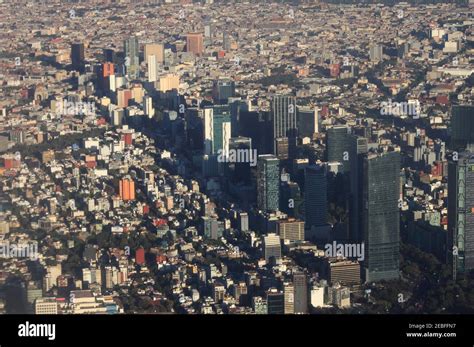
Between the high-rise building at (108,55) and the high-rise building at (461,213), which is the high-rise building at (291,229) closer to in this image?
the high-rise building at (461,213)

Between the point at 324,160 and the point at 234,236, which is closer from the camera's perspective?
the point at 234,236

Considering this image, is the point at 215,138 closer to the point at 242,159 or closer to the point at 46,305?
the point at 242,159

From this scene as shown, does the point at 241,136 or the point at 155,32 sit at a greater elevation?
the point at 155,32

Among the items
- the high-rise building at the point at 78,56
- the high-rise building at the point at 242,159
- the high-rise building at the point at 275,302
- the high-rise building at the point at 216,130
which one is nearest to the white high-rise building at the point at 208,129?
the high-rise building at the point at 216,130

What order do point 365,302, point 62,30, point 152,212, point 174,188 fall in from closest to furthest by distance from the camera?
point 365,302 < point 152,212 < point 174,188 < point 62,30

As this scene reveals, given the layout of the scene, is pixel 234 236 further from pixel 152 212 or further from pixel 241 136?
pixel 241 136

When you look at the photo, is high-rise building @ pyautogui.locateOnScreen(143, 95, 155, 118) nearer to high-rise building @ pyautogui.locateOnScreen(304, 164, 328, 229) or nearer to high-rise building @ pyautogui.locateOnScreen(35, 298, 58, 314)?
high-rise building @ pyautogui.locateOnScreen(304, 164, 328, 229)
